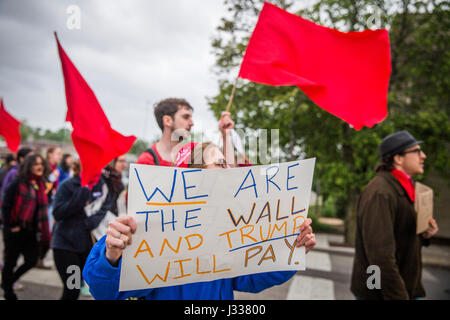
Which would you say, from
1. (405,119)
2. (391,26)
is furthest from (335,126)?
(391,26)

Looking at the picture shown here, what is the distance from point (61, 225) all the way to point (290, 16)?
2.84 m

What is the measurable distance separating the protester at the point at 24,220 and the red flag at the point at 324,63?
317cm

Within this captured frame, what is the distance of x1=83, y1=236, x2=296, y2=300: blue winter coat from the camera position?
4.17 feet

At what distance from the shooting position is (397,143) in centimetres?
243

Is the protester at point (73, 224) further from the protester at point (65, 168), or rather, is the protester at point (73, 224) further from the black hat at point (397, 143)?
the protester at point (65, 168)

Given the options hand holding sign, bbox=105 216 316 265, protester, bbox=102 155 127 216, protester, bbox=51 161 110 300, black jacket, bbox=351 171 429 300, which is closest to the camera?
hand holding sign, bbox=105 216 316 265

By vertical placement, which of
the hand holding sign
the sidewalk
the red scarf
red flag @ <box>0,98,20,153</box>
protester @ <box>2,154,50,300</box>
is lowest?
the sidewalk

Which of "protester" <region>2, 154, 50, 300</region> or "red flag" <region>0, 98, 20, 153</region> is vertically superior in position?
"red flag" <region>0, 98, 20, 153</region>

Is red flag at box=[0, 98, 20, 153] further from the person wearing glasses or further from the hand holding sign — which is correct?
the person wearing glasses

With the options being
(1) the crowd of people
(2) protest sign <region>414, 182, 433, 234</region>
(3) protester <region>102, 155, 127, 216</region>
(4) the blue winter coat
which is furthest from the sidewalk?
(4) the blue winter coat

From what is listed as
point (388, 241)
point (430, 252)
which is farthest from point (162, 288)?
point (430, 252)

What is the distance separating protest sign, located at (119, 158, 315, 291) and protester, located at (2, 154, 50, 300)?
122 inches

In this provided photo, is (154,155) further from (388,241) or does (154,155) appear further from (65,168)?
(65,168)
